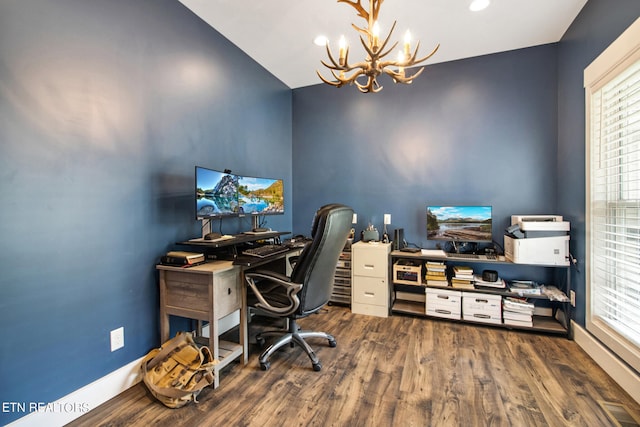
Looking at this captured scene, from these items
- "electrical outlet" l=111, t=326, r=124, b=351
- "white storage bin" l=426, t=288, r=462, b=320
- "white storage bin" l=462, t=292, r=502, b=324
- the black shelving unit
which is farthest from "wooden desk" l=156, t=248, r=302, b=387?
"white storage bin" l=462, t=292, r=502, b=324

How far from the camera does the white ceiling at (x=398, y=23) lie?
2.21 m

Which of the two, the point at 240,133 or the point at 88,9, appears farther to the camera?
the point at 240,133

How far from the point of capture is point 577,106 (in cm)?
236

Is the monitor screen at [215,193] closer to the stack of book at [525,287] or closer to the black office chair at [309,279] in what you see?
the black office chair at [309,279]

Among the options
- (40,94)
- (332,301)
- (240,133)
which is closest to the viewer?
(40,94)

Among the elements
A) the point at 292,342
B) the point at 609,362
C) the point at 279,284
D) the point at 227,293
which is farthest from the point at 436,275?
the point at 227,293

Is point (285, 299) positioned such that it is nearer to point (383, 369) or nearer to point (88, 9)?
point (383, 369)

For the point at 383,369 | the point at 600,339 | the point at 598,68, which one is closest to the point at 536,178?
the point at 598,68

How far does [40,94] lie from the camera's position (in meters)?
1.40

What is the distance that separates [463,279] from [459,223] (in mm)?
582

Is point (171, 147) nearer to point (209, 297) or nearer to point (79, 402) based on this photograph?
point (209, 297)

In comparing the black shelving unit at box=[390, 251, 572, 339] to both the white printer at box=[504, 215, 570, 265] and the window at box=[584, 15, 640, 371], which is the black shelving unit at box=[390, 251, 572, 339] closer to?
the white printer at box=[504, 215, 570, 265]

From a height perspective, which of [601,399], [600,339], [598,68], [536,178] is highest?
[598,68]

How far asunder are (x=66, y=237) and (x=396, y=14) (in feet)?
9.23
